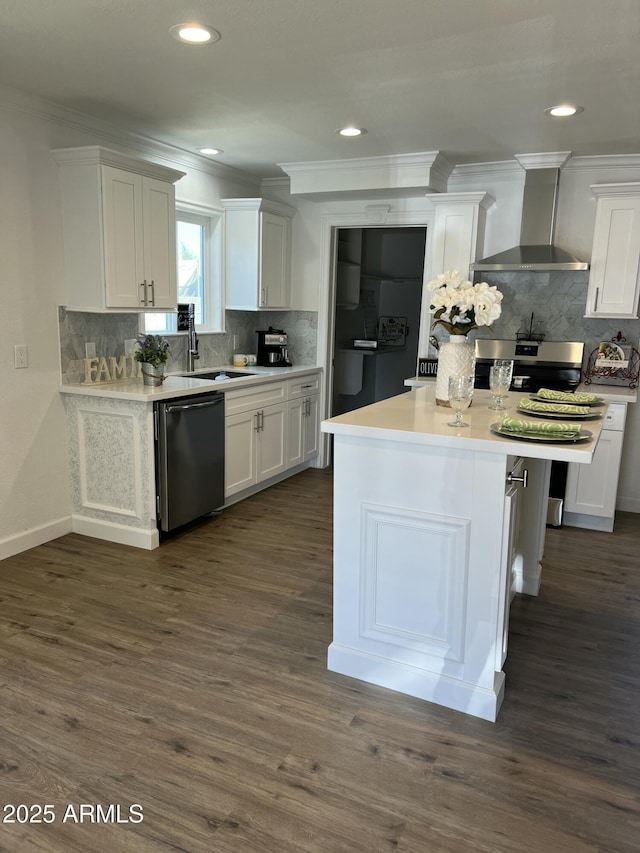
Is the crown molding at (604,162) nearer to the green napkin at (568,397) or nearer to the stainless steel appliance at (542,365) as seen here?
the stainless steel appliance at (542,365)

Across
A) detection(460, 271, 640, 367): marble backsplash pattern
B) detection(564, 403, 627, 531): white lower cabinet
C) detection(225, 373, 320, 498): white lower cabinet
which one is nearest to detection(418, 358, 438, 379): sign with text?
detection(460, 271, 640, 367): marble backsplash pattern

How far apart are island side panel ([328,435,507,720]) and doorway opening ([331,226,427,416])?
14.2ft

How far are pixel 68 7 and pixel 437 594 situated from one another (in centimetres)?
260

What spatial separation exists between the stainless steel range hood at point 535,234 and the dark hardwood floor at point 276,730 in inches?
85.8

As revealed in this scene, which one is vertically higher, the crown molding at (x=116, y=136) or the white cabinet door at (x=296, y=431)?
the crown molding at (x=116, y=136)

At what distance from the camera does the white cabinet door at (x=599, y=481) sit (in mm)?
4195

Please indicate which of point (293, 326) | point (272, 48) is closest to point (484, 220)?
point (293, 326)

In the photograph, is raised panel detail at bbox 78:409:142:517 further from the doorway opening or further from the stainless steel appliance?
the doorway opening

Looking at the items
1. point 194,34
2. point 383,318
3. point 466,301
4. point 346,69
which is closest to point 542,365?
point 466,301

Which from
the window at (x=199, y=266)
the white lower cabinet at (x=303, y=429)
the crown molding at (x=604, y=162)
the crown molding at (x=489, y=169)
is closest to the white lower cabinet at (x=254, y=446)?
the white lower cabinet at (x=303, y=429)

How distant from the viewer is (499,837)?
5.82 ft

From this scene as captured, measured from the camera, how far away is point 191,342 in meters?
4.87

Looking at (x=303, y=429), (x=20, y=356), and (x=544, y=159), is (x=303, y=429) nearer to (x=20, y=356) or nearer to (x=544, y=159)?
(x=20, y=356)

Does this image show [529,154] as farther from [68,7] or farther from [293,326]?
[68,7]
